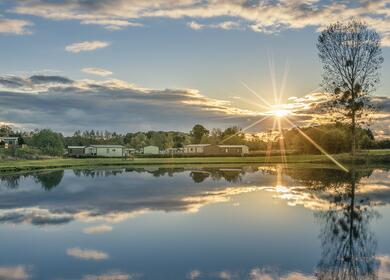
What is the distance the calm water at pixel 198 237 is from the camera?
Result: 1056cm

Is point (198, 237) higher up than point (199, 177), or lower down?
lower down

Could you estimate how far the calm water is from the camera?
10.6 m

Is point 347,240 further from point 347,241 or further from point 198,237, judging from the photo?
point 198,237

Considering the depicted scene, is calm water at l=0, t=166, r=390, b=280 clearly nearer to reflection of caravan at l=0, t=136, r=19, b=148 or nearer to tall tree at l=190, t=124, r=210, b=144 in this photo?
reflection of caravan at l=0, t=136, r=19, b=148

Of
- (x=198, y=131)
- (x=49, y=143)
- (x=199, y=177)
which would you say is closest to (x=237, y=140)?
(x=198, y=131)

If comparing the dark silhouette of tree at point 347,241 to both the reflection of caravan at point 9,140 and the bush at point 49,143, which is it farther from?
the reflection of caravan at point 9,140

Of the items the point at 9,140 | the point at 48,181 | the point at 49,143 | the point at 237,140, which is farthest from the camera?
the point at 237,140

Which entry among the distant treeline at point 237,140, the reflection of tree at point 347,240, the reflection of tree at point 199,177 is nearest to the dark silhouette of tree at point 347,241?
the reflection of tree at point 347,240

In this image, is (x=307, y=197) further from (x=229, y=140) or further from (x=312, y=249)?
(x=229, y=140)

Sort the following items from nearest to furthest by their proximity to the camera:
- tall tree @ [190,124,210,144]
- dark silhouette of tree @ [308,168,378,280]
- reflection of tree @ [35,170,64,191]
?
dark silhouette of tree @ [308,168,378,280]
reflection of tree @ [35,170,64,191]
tall tree @ [190,124,210,144]

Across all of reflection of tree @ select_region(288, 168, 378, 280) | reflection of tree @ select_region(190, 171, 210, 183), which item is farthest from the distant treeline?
reflection of tree @ select_region(288, 168, 378, 280)

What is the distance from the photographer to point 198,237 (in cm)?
1411

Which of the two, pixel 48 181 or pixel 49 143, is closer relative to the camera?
pixel 48 181

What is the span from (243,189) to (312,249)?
16.0 metres
